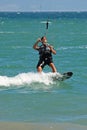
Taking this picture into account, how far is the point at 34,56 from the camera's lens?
3069 cm

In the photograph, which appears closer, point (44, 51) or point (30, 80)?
point (44, 51)

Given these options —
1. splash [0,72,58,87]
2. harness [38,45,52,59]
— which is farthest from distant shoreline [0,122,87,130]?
splash [0,72,58,87]

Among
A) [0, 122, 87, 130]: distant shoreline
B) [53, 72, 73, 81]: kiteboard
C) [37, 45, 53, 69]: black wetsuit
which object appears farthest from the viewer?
[53, 72, 73, 81]: kiteboard

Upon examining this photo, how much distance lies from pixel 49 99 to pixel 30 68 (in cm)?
868

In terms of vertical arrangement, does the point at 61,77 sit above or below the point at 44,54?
below

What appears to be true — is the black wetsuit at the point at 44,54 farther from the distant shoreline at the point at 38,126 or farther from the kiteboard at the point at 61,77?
the distant shoreline at the point at 38,126

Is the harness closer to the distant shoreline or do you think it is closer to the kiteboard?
the kiteboard

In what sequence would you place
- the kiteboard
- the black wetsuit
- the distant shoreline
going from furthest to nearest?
1. the kiteboard
2. the black wetsuit
3. the distant shoreline

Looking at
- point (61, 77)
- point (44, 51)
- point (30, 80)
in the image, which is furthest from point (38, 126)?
point (30, 80)

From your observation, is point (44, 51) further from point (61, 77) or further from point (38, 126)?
point (38, 126)

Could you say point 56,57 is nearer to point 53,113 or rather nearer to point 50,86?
point 50,86

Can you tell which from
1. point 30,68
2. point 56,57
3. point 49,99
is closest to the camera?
point 49,99

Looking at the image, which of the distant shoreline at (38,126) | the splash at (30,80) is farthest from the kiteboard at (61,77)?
the distant shoreline at (38,126)

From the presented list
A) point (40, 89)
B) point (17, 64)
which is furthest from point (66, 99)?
point (17, 64)
